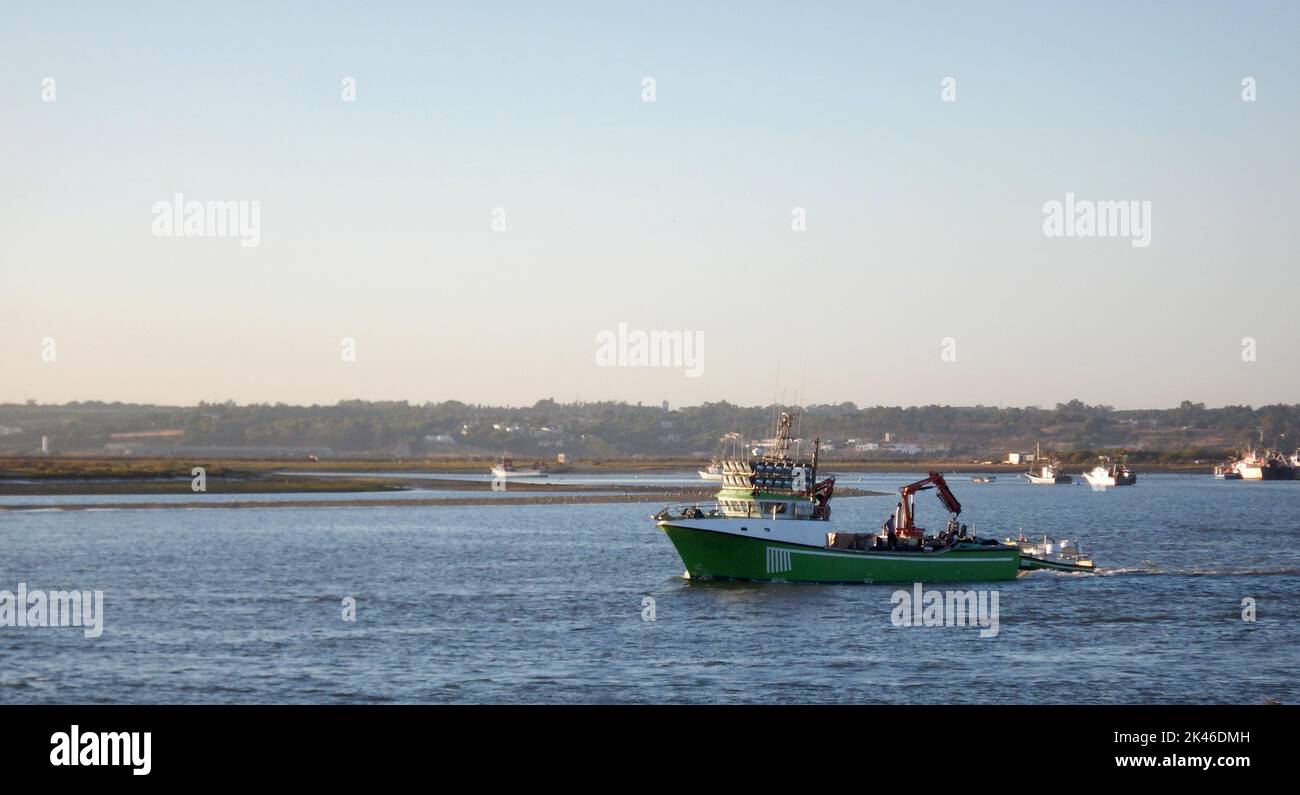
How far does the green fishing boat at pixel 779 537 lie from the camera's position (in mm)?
59812

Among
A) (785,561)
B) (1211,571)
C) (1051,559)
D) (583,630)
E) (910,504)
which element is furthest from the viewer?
(1051,559)

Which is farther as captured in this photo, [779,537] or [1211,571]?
[1211,571]

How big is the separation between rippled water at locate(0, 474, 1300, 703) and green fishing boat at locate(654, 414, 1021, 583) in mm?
1059

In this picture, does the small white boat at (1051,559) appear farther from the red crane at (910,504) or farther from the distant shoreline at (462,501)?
the distant shoreline at (462,501)

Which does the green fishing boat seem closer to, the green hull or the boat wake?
the green hull

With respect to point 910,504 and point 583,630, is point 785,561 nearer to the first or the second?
point 910,504

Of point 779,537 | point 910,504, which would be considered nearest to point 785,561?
point 779,537

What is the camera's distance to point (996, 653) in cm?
4338

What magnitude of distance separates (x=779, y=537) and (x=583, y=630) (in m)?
15.2

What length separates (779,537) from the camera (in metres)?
60.2
